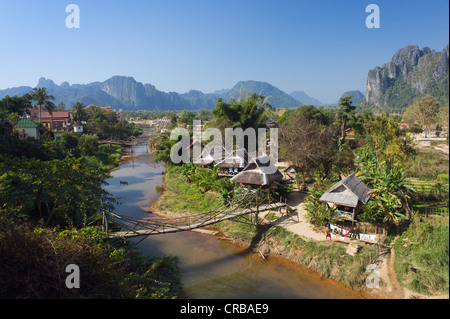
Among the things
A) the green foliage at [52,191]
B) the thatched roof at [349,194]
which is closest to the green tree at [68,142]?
the green foliage at [52,191]

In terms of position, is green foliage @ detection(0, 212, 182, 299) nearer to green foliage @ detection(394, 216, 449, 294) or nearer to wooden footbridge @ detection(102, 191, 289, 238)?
wooden footbridge @ detection(102, 191, 289, 238)

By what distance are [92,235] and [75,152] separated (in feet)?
66.8

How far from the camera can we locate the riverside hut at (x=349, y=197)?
9695 mm

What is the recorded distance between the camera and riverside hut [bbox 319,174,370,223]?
970 cm

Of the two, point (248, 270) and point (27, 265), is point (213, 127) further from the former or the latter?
point (27, 265)

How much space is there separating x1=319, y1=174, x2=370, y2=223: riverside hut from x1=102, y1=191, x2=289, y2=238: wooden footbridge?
2542 millimetres

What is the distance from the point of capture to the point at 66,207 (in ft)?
28.3

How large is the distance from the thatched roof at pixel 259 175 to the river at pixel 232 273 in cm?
325

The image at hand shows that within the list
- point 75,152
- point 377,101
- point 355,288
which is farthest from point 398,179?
point 377,101

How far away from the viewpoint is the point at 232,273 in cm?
946

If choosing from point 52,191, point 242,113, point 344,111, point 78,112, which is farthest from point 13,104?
point 344,111

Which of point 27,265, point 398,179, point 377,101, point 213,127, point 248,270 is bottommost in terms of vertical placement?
point 248,270

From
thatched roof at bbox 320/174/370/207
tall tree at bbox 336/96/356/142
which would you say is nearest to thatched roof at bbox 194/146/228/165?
thatched roof at bbox 320/174/370/207

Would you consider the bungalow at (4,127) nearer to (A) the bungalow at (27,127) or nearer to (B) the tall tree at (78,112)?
(A) the bungalow at (27,127)
